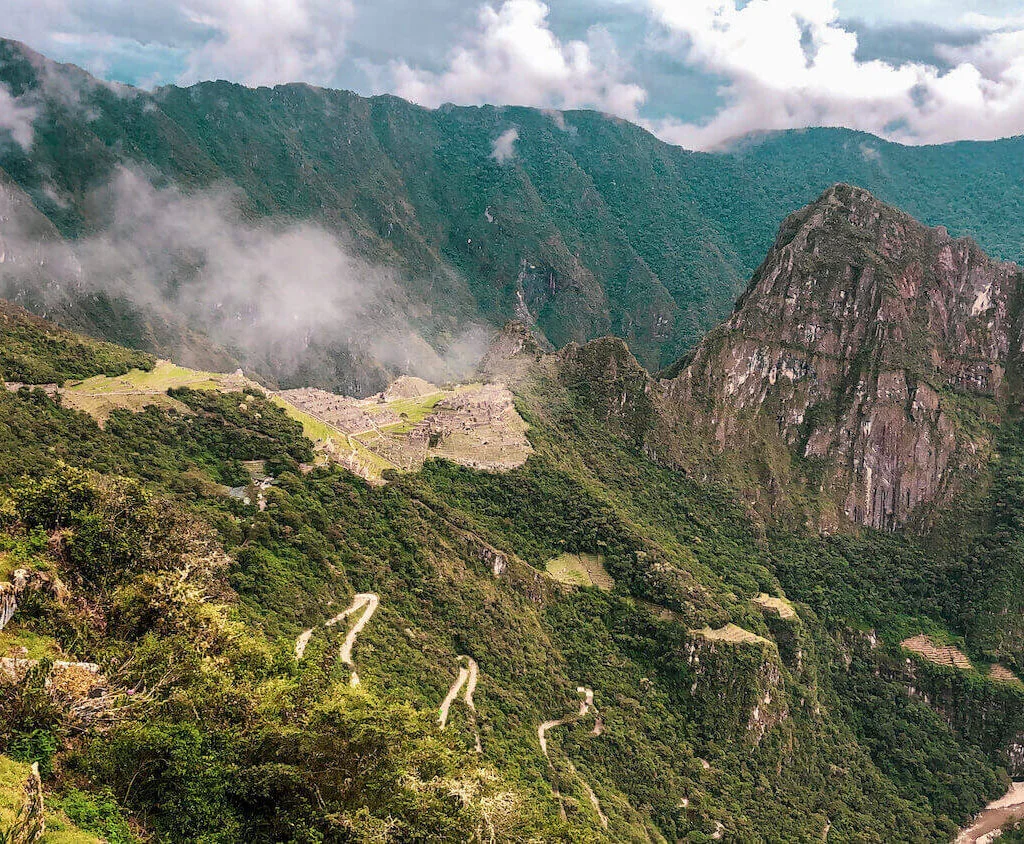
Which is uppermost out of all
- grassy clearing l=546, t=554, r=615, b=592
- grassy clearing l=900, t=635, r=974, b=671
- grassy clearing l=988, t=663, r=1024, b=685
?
grassy clearing l=546, t=554, r=615, b=592

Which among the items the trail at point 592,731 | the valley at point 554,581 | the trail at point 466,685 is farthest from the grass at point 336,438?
the trail at point 592,731

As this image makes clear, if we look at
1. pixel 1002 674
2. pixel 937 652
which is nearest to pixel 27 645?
pixel 937 652

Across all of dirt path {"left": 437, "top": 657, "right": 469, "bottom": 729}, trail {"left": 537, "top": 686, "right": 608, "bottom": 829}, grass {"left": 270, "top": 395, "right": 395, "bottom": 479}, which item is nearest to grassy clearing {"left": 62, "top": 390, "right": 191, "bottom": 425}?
grass {"left": 270, "top": 395, "right": 395, "bottom": 479}

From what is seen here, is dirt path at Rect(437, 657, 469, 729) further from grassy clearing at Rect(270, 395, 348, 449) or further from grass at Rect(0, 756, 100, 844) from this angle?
grass at Rect(0, 756, 100, 844)

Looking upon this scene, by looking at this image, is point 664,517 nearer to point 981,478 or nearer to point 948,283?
point 981,478

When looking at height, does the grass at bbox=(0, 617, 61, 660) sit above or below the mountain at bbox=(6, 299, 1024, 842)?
above

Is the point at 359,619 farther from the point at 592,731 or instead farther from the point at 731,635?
the point at 731,635

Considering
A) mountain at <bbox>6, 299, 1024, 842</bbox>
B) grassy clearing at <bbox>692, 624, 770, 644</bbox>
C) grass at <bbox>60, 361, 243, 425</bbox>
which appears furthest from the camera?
grassy clearing at <bbox>692, 624, 770, 644</bbox>
